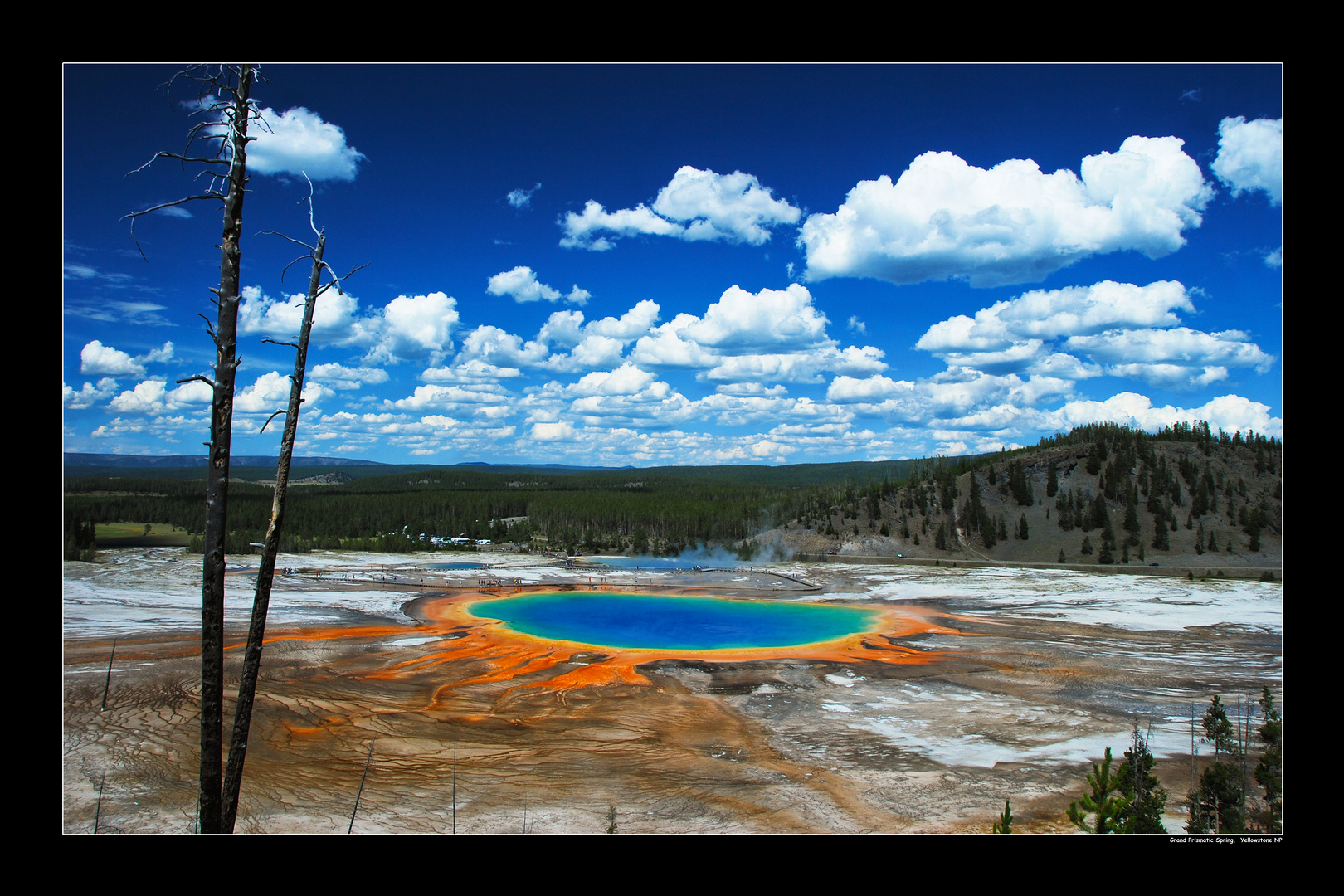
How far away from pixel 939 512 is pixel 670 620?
38759 millimetres

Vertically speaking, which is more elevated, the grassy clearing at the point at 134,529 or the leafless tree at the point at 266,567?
the leafless tree at the point at 266,567

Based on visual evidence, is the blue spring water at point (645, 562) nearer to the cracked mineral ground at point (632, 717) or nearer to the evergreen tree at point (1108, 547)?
the cracked mineral ground at point (632, 717)

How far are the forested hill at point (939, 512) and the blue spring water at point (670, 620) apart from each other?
58.3 feet

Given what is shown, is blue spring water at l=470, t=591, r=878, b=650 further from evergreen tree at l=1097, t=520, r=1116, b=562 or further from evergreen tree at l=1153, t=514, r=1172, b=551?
evergreen tree at l=1153, t=514, r=1172, b=551

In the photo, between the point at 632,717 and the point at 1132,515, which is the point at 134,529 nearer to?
the point at 632,717

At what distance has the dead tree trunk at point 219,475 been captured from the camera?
174 inches

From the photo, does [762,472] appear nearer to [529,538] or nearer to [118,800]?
[529,538]

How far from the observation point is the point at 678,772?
11867 mm

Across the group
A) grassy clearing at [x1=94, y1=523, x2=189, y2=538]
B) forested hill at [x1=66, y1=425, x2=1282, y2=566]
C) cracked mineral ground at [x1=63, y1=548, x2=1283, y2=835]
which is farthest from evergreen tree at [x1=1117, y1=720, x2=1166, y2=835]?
grassy clearing at [x1=94, y1=523, x2=189, y2=538]

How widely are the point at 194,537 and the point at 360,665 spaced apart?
3577 cm

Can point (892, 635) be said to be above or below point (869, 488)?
below

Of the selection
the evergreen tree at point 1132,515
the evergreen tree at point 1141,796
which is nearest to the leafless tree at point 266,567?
the evergreen tree at point 1141,796

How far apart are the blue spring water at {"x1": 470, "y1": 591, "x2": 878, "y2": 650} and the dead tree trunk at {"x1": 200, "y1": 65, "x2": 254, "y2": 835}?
2041 centimetres
